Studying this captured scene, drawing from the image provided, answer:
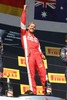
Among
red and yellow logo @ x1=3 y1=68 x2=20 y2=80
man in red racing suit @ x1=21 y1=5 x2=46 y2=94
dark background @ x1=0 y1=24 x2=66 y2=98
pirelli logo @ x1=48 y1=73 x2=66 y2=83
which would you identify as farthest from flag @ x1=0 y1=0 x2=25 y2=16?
man in red racing suit @ x1=21 y1=5 x2=46 y2=94

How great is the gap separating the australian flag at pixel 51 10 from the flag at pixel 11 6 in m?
0.42

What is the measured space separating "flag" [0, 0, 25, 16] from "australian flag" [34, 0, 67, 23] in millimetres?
418

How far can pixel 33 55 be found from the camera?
6.75 metres

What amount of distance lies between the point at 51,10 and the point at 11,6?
0.99 metres

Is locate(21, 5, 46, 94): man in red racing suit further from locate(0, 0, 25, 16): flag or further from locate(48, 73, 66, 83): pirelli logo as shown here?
locate(0, 0, 25, 16): flag

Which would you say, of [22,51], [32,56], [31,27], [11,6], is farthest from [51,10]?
[32,56]

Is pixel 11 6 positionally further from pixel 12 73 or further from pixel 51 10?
pixel 12 73

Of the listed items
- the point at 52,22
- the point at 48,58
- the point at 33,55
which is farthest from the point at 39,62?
the point at 52,22

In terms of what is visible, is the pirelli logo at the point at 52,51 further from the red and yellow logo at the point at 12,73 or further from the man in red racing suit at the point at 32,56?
the man in red racing suit at the point at 32,56

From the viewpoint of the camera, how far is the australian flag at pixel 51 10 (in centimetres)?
986

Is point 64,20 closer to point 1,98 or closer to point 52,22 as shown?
point 52,22

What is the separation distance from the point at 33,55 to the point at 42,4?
10.8 ft

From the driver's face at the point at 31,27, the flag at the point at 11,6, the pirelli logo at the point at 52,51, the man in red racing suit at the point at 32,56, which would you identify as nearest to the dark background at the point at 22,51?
the pirelli logo at the point at 52,51

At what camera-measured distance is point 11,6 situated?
9.59m
